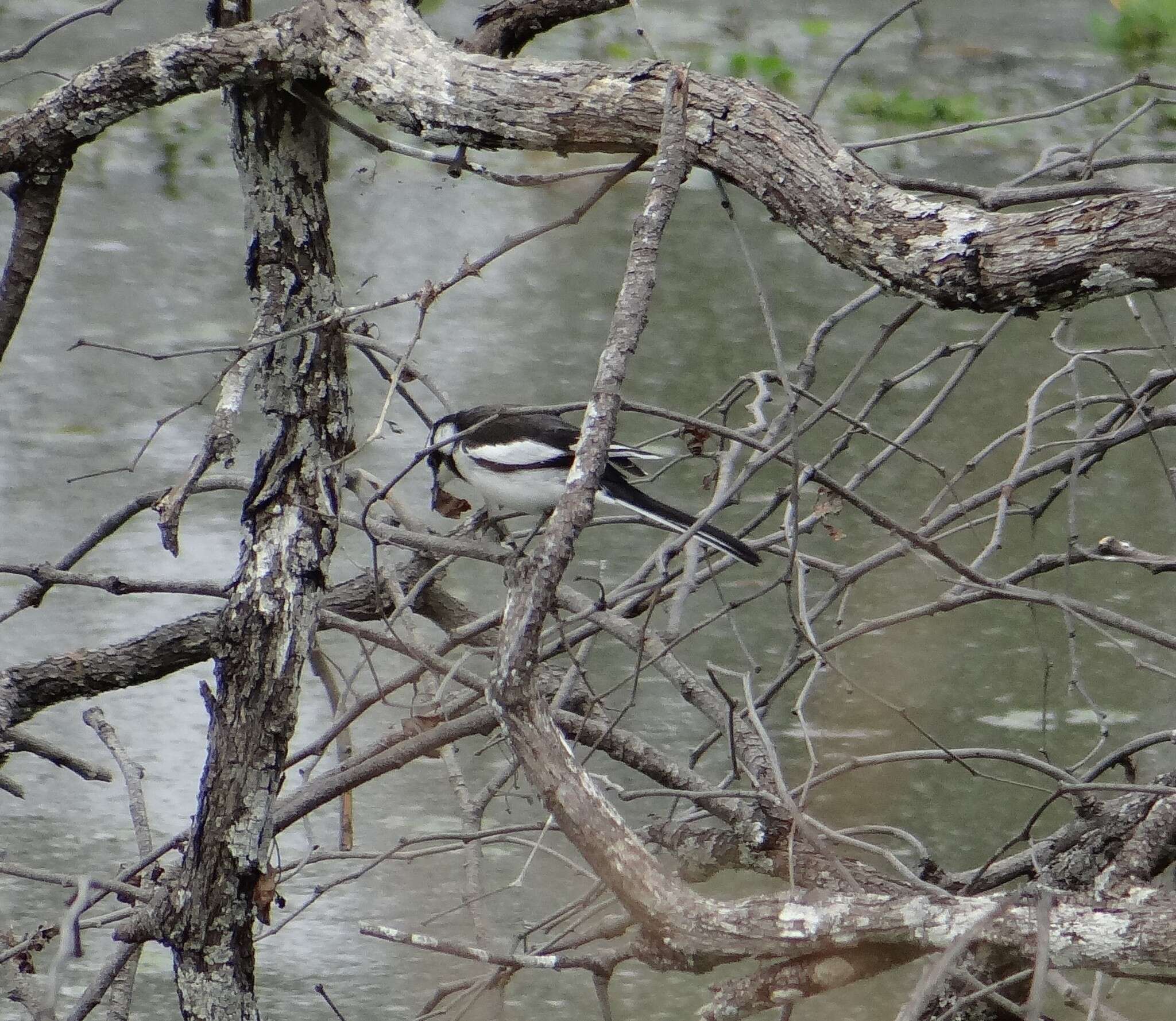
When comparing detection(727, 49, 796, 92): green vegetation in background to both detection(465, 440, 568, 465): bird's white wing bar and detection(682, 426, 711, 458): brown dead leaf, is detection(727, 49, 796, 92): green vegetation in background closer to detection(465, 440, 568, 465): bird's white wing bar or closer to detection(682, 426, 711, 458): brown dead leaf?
detection(465, 440, 568, 465): bird's white wing bar

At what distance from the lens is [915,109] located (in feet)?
23.4

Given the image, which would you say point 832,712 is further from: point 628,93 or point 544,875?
point 628,93

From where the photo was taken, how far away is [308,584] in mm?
1851

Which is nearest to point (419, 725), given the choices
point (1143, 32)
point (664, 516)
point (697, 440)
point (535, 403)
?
point (697, 440)

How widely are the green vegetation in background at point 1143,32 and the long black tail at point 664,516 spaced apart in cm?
650

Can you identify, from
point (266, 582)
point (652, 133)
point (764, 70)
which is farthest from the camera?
point (764, 70)

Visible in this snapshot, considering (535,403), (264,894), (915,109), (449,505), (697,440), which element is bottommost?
(264,894)

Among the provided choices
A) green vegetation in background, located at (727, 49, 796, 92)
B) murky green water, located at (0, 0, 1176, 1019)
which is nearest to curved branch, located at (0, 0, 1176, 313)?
murky green water, located at (0, 0, 1176, 1019)

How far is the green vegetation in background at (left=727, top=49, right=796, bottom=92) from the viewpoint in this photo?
7.15 metres

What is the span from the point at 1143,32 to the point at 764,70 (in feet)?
7.70

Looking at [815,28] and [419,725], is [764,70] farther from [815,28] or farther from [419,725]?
[419,725]

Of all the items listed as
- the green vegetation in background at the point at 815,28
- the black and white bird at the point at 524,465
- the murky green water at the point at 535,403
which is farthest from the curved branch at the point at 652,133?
the green vegetation in background at the point at 815,28

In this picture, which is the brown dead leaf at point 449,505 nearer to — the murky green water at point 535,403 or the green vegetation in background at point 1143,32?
the murky green water at point 535,403

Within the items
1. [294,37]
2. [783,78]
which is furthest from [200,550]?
[783,78]
